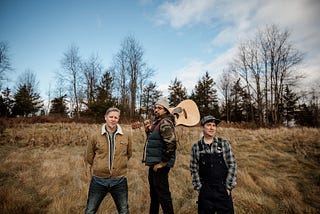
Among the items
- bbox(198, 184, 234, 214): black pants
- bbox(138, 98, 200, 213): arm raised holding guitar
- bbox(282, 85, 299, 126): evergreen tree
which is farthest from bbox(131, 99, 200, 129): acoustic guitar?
bbox(282, 85, 299, 126): evergreen tree

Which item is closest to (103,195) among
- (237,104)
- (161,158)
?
(161,158)

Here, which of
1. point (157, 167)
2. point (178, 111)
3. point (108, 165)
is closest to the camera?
point (108, 165)

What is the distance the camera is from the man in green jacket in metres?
2.52

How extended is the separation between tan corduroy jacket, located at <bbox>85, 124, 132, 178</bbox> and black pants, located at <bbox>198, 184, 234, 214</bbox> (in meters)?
1.10

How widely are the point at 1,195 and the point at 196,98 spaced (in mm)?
31604

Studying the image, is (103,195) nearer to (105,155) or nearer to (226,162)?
(105,155)

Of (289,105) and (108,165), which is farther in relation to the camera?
(289,105)

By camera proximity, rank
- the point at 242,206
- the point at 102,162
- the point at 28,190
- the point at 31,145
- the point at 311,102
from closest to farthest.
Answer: the point at 102,162 → the point at 242,206 → the point at 28,190 → the point at 31,145 → the point at 311,102

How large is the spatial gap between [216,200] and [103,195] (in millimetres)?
1403

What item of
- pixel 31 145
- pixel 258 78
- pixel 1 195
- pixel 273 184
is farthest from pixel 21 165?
pixel 258 78

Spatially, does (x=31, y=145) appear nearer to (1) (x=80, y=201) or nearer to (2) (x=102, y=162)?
(1) (x=80, y=201)

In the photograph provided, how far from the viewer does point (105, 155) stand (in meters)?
2.36

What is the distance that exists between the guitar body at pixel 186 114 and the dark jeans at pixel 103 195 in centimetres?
210

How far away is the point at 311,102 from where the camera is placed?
32781 millimetres
